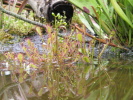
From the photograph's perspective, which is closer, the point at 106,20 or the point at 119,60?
the point at 119,60

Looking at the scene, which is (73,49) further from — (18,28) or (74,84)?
(18,28)

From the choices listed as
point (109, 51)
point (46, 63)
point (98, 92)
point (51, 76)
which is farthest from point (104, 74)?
point (109, 51)

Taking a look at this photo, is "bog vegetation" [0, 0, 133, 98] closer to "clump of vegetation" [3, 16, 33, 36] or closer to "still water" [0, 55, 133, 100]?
"still water" [0, 55, 133, 100]

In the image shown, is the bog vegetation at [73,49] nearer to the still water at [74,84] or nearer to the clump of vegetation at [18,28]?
the still water at [74,84]

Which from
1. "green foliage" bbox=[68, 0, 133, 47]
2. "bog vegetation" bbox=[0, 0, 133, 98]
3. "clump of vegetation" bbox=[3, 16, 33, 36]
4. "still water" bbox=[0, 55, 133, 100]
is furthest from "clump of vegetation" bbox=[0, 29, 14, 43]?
"still water" bbox=[0, 55, 133, 100]

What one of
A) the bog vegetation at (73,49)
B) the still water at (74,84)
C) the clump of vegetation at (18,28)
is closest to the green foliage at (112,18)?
the bog vegetation at (73,49)

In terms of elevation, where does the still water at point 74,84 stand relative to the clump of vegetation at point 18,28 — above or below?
below

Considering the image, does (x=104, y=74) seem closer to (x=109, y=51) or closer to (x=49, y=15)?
(x=109, y=51)

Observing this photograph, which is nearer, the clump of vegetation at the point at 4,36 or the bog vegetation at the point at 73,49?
the bog vegetation at the point at 73,49
